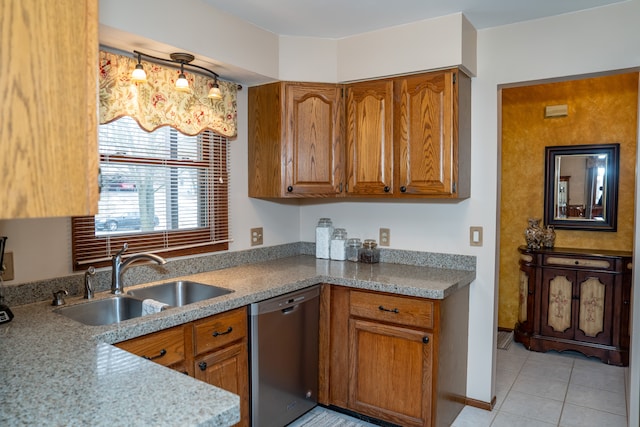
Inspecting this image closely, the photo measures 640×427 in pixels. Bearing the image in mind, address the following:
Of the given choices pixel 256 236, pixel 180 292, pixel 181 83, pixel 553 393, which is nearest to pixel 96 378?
pixel 180 292

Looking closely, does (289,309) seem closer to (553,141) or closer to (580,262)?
(580,262)

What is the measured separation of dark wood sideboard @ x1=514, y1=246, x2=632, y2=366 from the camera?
3.40 metres

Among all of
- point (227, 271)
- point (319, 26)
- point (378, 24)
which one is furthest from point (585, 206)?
point (227, 271)

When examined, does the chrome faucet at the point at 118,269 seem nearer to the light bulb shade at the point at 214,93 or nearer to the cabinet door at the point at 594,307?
the light bulb shade at the point at 214,93

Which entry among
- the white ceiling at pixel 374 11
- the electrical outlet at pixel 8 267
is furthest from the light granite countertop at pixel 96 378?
the white ceiling at pixel 374 11

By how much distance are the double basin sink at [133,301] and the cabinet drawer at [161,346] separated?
0.33 m

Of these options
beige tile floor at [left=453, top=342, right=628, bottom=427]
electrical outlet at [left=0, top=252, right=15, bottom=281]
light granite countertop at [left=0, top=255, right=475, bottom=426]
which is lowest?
beige tile floor at [left=453, top=342, right=628, bottom=427]

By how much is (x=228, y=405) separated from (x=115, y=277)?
1.33 meters

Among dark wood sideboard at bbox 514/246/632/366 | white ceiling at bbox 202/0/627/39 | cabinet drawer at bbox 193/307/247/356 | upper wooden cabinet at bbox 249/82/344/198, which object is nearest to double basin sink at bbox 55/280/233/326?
cabinet drawer at bbox 193/307/247/356

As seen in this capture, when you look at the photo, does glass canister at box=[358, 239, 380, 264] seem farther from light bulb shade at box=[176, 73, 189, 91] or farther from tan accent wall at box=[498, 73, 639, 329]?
tan accent wall at box=[498, 73, 639, 329]

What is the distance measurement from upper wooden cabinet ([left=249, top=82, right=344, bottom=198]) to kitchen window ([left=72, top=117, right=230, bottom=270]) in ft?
0.97

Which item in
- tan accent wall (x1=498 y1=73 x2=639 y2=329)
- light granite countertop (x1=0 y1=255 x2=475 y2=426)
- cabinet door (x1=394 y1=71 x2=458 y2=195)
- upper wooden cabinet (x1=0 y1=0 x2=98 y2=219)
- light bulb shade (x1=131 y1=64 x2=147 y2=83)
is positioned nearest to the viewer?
upper wooden cabinet (x1=0 y1=0 x2=98 y2=219)

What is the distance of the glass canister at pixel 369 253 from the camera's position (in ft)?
9.83

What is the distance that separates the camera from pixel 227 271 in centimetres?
271
